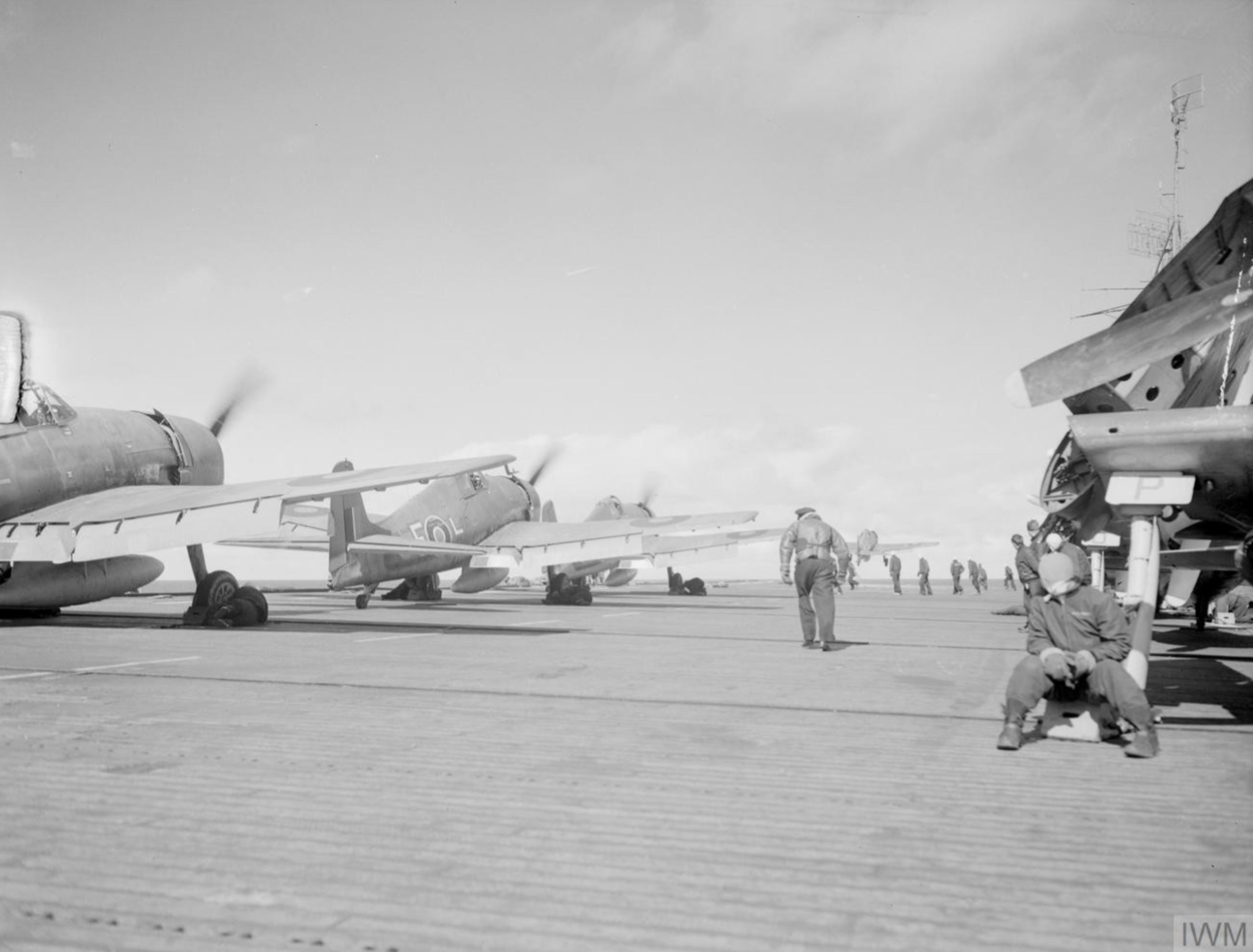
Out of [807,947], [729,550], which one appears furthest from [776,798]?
[729,550]

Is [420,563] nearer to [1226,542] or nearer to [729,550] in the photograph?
[729,550]

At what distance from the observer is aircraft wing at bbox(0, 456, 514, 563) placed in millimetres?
12523

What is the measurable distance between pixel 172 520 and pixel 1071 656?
1116cm

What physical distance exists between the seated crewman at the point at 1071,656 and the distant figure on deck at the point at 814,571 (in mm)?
5998

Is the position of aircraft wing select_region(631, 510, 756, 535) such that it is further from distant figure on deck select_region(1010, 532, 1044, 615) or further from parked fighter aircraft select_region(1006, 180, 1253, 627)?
parked fighter aircraft select_region(1006, 180, 1253, 627)

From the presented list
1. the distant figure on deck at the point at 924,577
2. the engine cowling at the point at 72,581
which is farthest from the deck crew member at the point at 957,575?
the engine cowling at the point at 72,581

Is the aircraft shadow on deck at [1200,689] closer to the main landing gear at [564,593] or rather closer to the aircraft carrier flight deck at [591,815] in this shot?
the aircraft carrier flight deck at [591,815]

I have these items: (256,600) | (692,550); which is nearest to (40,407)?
(256,600)

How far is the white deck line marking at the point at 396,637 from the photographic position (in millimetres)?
12891

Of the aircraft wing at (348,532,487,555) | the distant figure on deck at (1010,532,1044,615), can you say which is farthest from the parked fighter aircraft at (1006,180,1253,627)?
the aircraft wing at (348,532,487,555)

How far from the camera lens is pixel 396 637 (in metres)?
13.7

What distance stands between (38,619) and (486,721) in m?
12.7

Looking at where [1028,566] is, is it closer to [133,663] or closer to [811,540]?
[811,540]

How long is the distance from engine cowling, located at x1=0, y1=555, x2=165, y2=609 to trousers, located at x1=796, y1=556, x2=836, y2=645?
962cm
